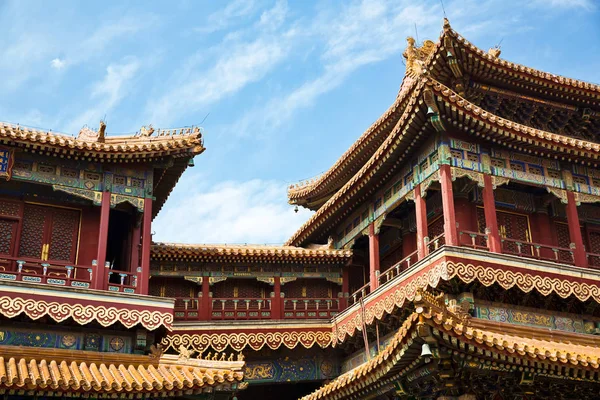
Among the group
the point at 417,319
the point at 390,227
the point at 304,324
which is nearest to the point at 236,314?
the point at 304,324

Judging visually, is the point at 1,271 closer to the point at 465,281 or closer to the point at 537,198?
the point at 465,281

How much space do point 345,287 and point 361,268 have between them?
35.6 inches

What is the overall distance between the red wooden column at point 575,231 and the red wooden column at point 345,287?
7081mm

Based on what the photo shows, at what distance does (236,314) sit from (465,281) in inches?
319

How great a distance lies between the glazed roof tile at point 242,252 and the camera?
20.6m

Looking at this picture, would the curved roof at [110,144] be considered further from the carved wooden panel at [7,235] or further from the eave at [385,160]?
the eave at [385,160]

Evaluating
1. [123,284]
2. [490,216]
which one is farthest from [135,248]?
[490,216]

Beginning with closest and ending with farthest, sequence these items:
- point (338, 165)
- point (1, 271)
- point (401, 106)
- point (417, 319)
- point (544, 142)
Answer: point (417, 319) < point (1, 271) < point (544, 142) < point (401, 106) < point (338, 165)

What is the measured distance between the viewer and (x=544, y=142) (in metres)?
17.2

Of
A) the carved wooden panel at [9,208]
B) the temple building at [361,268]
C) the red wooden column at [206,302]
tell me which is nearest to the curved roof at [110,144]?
the temple building at [361,268]

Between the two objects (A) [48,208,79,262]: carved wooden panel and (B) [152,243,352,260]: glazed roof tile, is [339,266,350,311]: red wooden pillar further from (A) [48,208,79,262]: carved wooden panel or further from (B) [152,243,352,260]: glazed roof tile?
(A) [48,208,79,262]: carved wooden panel

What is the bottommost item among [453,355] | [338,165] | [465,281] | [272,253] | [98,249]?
[453,355]

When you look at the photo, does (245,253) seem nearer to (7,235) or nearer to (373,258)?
(373,258)

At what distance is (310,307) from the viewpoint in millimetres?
22000
